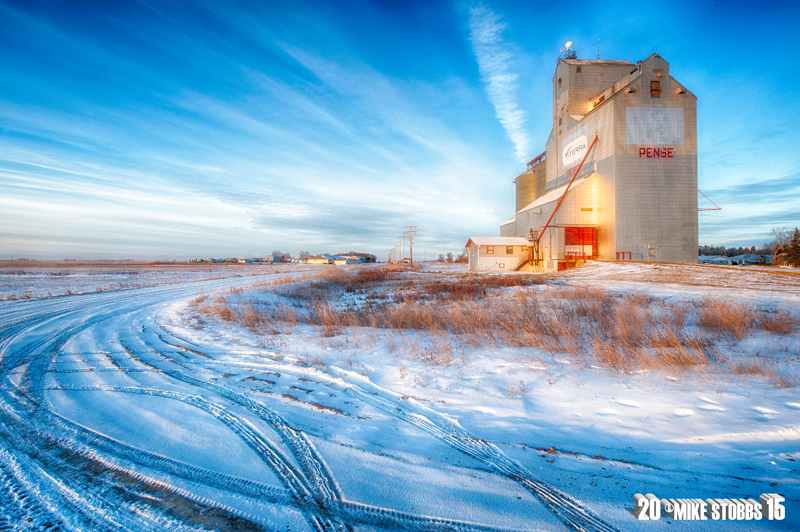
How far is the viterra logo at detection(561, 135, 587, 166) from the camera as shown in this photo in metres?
33.6

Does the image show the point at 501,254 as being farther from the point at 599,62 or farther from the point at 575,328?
the point at 575,328

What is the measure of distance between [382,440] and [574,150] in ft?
134

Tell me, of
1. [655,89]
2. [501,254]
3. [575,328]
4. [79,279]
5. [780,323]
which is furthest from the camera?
[501,254]

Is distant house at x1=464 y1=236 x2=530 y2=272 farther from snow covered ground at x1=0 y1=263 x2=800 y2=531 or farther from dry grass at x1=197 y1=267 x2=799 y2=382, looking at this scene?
snow covered ground at x1=0 y1=263 x2=800 y2=531

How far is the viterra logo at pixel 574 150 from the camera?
110 feet

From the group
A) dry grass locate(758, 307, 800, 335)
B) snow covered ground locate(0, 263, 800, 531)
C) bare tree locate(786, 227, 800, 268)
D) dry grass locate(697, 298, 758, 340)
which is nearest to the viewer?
→ snow covered ground locate(0, 263, 800, 531)

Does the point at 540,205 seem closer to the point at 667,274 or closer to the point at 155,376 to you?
the point at 667,274

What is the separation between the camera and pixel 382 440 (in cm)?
300

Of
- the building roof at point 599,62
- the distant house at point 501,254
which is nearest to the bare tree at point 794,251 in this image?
the building roof at point 599,62

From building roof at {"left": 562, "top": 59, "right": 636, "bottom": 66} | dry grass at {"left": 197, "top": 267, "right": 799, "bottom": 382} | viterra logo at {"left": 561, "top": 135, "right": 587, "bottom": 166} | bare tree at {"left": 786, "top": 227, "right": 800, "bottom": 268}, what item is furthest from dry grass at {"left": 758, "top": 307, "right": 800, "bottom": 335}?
bare tree at {"left": 786, "top": 227, "right": 800, "bottom": 268}

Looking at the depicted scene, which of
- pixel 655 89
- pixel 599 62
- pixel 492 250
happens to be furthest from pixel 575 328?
pixel 599 62

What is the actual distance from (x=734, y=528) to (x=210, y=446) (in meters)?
4.11

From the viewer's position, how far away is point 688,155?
2808 centimetres

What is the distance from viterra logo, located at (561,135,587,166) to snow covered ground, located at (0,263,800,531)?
33.8 m
